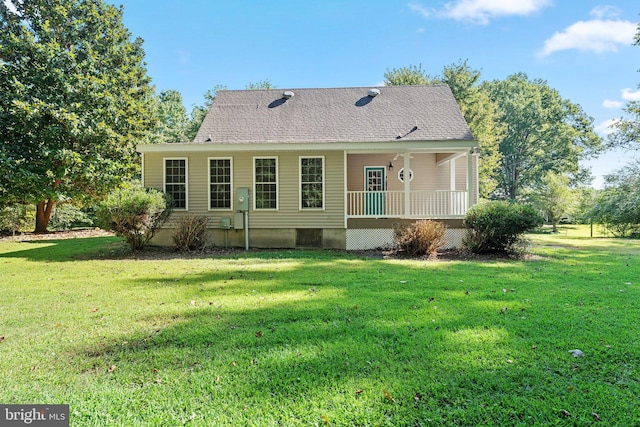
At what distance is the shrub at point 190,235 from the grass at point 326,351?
4075mm

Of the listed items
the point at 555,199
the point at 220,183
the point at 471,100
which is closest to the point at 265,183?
the point at 220,183

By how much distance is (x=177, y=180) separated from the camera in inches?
440

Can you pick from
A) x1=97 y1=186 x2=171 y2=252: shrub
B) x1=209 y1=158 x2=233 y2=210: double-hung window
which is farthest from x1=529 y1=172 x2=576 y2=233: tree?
x1=97 y1=186 x2=171 y2=252: shrub

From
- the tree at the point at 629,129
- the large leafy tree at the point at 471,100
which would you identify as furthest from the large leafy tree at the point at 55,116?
the tree at the point at 629,129

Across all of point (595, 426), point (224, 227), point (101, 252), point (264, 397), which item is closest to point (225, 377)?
point (264, 397)

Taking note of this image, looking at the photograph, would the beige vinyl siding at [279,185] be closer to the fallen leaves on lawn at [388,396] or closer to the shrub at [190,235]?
the shrub at [190,235]

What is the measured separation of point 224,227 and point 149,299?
20.2 feet

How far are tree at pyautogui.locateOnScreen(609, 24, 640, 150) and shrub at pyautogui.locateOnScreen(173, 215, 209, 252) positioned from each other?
23584 mm

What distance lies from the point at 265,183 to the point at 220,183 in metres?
1.48

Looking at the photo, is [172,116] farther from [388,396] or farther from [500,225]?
[388,396]

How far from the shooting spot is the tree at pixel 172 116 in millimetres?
27312

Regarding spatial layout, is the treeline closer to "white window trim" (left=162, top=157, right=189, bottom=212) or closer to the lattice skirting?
"white window trim" (left=162, top=157, right=189, bottom=212)

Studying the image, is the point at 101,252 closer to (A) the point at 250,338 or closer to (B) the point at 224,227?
(B) the point at 224,227

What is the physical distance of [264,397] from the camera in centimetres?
228
